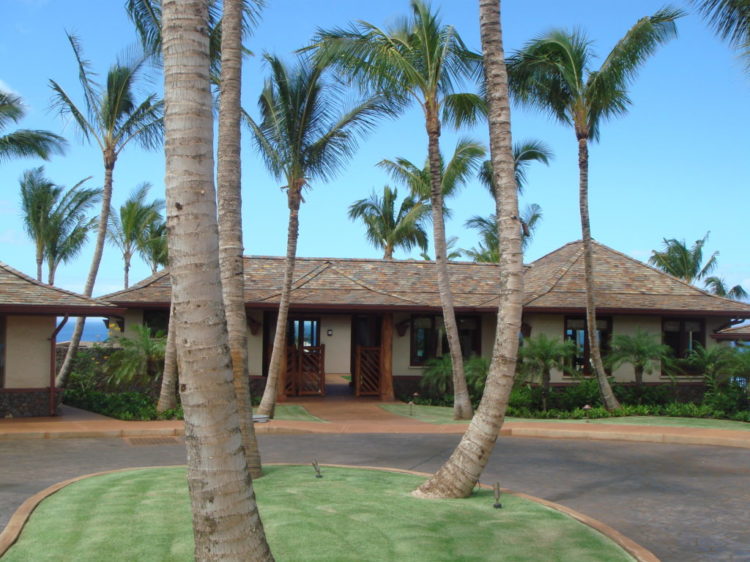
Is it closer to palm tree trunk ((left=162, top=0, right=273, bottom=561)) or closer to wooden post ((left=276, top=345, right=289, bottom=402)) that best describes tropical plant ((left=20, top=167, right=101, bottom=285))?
wooden post ((left=276, top=345, right=289, bottom=402))

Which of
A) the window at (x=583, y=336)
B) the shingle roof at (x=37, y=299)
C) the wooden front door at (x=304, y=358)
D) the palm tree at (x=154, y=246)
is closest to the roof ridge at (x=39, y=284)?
the shingle roof at (x=37, y=299)

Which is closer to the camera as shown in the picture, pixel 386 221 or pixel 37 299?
pixel 37 299

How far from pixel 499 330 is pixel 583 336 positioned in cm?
1479

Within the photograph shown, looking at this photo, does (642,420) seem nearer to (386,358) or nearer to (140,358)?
(386,358)

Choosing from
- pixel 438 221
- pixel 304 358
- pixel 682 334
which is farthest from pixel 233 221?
pixel 682 334

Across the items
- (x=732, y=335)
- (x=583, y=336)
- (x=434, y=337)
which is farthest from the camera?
(x=732, y=335)

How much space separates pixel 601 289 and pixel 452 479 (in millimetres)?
15421

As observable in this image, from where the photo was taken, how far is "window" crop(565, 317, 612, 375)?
22.2m

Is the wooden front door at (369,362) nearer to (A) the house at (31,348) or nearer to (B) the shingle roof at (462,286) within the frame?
(B) the shingle roof at (462,286)

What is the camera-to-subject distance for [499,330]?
853 centimetres

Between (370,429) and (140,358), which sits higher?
(140,358)

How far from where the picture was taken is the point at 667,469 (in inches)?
461

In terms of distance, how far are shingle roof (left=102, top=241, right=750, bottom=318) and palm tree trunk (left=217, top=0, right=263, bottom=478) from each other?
35.4 feet

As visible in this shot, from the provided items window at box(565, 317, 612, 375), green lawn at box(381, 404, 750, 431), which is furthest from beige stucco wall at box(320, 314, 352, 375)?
window at box(565, 317, 612, 375)
